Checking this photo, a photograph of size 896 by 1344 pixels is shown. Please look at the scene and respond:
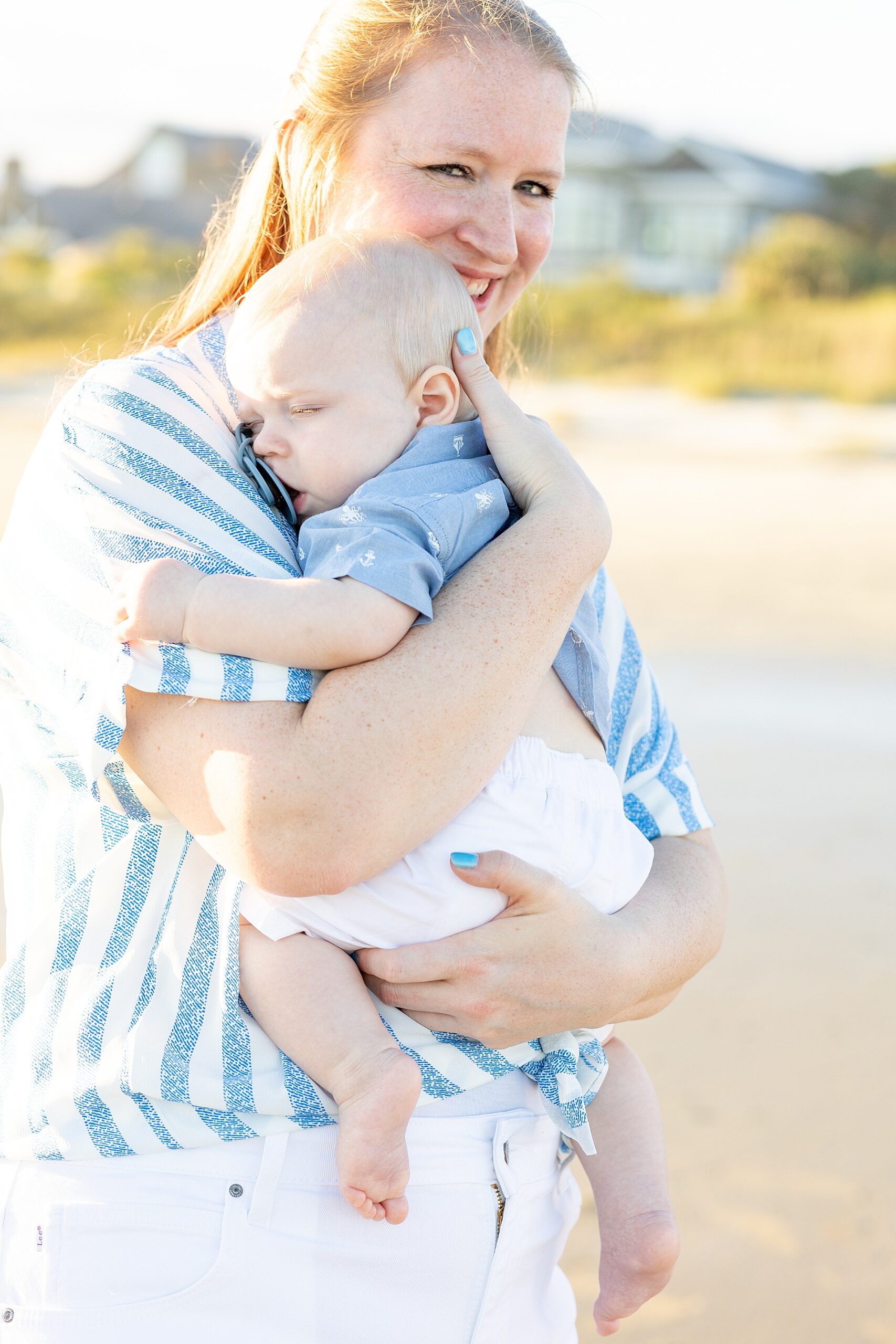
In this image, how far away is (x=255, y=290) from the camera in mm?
1550

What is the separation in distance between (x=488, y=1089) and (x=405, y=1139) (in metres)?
0.12

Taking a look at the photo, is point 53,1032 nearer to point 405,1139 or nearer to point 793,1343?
point 405,1139

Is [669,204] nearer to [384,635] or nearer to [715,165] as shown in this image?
[715,165]

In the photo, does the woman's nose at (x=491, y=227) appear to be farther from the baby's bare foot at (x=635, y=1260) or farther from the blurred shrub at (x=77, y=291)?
the blurred shrub at (x=77, y=291)

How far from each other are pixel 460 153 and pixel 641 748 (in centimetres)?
76

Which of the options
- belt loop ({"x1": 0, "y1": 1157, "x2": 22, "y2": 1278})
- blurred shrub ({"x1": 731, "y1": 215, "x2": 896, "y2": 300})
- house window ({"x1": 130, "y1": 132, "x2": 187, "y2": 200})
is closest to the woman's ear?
belt loop ({"x1": 0, "y1": 1157, "x2": 22, "y2": 1278})

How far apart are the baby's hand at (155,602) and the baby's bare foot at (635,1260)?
2.99 ft

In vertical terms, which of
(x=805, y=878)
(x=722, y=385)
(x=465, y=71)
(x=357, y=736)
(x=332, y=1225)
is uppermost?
(x=465, y=71)

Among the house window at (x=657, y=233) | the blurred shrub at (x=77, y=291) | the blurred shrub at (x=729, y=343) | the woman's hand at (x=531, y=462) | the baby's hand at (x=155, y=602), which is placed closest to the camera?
the baby's hand at (x=155, y=602)

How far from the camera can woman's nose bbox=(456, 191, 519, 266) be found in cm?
163

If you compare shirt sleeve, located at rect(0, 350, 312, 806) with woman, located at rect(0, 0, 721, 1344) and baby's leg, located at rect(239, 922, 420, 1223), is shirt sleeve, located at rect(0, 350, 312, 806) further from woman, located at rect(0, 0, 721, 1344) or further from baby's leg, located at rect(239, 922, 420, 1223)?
baby's leg, located at rect(239, 922, 420, 1223)

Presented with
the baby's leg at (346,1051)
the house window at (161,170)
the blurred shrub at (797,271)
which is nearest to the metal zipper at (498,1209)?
the baby's leg at (346,1051)

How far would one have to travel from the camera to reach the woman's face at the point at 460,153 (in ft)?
5.17

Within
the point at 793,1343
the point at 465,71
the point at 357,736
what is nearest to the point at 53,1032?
the point at 357,736
